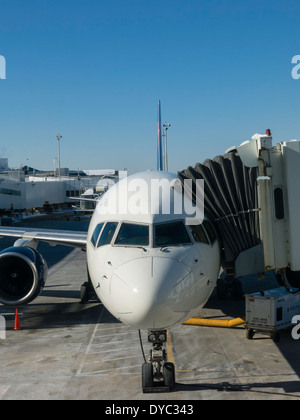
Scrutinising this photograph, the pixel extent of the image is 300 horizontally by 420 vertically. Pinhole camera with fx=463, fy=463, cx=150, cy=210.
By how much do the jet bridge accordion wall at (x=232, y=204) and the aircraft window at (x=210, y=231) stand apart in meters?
0.28

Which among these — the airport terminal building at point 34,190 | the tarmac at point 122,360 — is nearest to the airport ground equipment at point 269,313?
the tarmac at point 122,360

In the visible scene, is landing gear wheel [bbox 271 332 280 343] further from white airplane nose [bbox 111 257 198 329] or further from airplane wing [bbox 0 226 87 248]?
airplane wing [bbox 0 226 87 248]

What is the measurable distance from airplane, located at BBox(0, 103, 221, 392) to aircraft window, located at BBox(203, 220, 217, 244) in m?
0.03

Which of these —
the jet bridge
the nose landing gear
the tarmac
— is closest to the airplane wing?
the tarmac

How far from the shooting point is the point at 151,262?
8.20m

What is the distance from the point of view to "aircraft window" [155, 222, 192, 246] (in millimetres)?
8797

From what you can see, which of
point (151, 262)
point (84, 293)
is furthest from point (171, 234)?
point (84, 293)

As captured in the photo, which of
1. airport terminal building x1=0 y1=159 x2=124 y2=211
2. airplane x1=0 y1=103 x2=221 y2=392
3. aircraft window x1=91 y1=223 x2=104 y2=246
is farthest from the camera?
airport terminal building x1=0 y1=159 x2=124 y2=211

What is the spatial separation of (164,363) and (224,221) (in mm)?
3303

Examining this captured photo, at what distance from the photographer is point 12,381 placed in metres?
10.3

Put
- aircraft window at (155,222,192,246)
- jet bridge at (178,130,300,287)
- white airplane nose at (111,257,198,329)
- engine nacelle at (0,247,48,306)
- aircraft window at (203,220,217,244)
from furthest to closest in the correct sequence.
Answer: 1. engine nacelle at (0,247,48,306)
2. jet bridge at (178,130,300,287)
3. aircraft window at (203,220,217,244)
4. aircraft window at (155,222,192,246)
5. white airplane nose at (111,257,198,329)

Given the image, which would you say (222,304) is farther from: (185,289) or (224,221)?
(185,289)

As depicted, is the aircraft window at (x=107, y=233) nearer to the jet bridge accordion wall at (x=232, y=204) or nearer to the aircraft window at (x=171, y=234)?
the aircraft window at (x=171, y=234)
